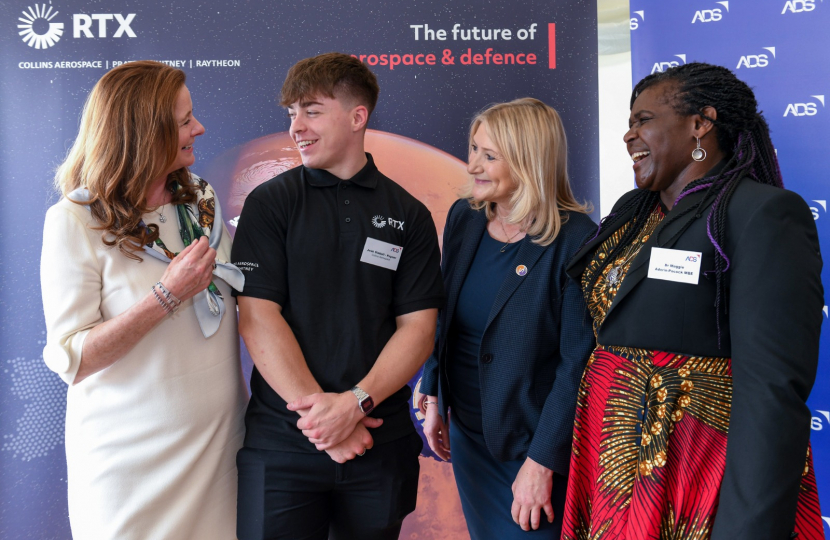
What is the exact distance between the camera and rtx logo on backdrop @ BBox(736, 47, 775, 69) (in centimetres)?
279

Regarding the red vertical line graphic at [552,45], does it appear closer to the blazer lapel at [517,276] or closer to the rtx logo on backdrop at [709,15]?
the rtx logo on backdrop at [709,15]

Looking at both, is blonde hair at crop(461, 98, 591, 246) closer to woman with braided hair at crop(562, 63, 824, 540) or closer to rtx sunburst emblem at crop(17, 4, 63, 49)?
woman with braided hair at crop(562, 63, 824, 540)

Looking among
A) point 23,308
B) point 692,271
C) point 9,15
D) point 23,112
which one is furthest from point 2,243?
point 692,271

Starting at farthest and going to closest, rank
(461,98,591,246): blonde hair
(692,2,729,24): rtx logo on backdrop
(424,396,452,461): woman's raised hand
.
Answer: (692,2,729,24): rtx logo on backdrop < (424,396,452,461): woman's raised hand < (461,98,591,246): blonde hair

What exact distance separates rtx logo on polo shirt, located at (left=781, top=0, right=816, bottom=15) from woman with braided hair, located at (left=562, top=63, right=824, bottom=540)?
Result: 1516 millimetres

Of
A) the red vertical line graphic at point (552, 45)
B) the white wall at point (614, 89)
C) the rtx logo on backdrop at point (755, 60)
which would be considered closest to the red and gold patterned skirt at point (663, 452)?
the white wall at point (614, 89)

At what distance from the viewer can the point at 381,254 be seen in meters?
1.93

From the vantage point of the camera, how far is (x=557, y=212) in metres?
2.10

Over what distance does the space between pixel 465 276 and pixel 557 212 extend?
38cm

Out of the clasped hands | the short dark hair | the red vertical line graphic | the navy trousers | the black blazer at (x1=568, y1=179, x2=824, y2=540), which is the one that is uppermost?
the red vertical line graphic

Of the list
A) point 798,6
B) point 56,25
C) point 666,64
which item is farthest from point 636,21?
point 56,25

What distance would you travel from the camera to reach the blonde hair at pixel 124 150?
5.56 ft

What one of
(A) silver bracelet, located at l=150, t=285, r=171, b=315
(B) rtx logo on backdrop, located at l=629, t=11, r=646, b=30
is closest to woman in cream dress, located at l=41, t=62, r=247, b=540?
(A) silver bracelet, located at l=150, t=285, r=171, b=315

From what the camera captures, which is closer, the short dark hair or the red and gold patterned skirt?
the red and gold patterned skirt
